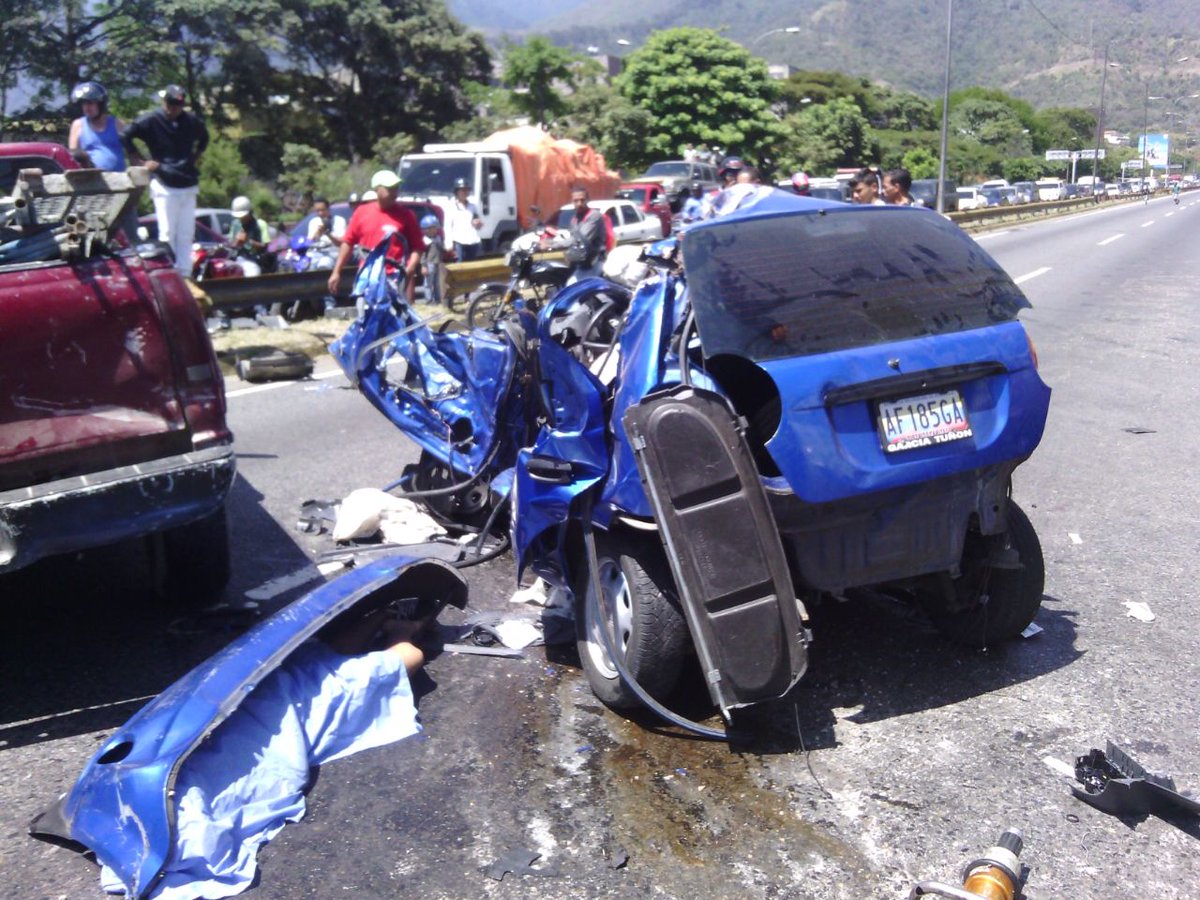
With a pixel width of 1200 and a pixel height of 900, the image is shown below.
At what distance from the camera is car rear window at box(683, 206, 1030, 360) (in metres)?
3.84

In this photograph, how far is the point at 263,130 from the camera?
44.5 metres

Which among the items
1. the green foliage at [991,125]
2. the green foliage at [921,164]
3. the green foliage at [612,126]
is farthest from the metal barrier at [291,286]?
the green foliage at [991,125]

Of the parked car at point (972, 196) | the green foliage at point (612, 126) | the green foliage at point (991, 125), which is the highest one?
the green foliage at point (612, 126)

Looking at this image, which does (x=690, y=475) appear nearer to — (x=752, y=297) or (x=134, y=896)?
(x=752, y=297)

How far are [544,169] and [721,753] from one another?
22087 millimetres

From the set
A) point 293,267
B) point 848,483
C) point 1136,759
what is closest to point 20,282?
point 848,483

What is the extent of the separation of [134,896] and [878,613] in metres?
3.09

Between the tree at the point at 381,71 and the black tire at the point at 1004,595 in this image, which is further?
the tree at the point at 381,71

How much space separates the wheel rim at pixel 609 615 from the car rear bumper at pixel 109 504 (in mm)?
1460

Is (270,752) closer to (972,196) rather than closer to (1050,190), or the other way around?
(972,196)

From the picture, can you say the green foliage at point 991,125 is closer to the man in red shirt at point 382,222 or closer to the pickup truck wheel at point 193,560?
the man in red shirt at point 382,222

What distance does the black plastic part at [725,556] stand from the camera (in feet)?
11.8

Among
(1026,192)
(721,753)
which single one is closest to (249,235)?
(721,753)

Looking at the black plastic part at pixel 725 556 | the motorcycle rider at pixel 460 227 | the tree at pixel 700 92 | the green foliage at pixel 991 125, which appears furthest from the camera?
the green foliage at pixel 991 125
